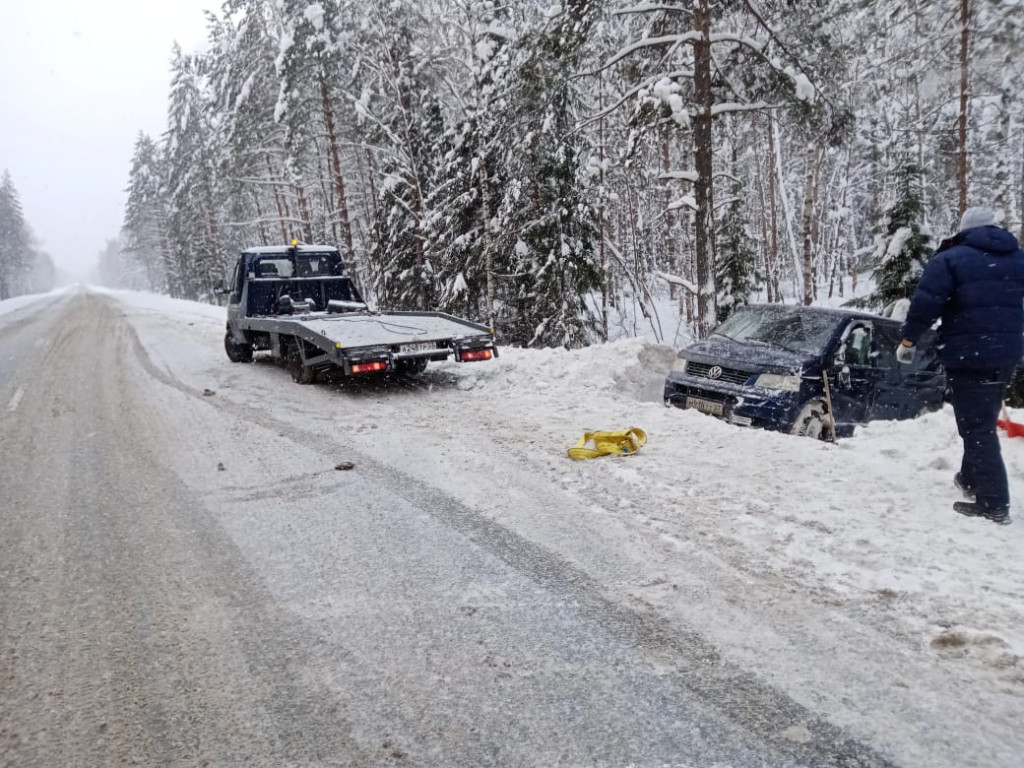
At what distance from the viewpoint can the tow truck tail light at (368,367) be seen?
7664 millimetres

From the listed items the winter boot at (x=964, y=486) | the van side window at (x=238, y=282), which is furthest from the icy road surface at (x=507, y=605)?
the van side window at (x=238, y=282)

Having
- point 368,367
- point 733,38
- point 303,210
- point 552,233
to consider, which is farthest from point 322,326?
point 303,210

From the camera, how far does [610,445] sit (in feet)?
17.4

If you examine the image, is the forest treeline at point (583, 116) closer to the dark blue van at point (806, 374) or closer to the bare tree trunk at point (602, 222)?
the bare tree trunk at point (602, 222)

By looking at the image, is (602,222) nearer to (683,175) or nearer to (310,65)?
(683,175)

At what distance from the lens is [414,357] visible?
816 cm

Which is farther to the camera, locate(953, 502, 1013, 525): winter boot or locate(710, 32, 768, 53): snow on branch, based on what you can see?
locate(710, 32, 768, 53): snow on branch

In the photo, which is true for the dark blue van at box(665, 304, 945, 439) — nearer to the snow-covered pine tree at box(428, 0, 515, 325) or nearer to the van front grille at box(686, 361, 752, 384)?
the van front grille at box(686, 361, 752, 384)

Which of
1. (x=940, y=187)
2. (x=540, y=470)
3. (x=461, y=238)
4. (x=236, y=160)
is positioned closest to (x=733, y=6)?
(x=461, y=238)

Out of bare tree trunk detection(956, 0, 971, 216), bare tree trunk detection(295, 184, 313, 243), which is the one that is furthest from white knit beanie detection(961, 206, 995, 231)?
bare tree trunk detection(295, 184, 313, 243)

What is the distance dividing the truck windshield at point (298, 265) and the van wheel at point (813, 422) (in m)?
8.92

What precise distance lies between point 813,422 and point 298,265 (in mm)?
9460

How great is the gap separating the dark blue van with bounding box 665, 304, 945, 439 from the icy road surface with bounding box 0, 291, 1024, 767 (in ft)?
2.87

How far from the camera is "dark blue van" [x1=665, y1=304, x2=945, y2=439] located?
6.62 meters
